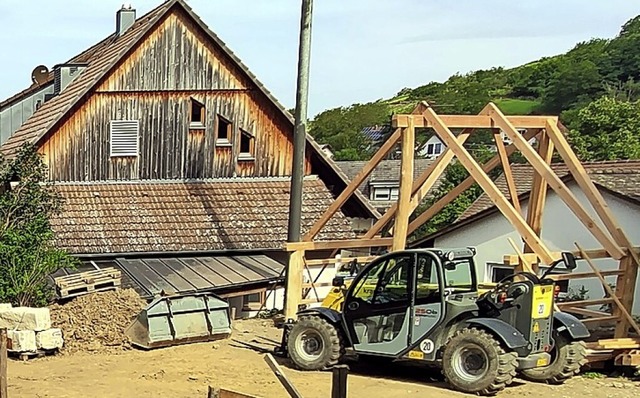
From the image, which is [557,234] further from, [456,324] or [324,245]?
[456,324]

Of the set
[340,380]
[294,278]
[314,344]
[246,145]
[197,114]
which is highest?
[197,114]

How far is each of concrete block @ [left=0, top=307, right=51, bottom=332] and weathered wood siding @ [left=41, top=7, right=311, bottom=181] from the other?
7.94 m

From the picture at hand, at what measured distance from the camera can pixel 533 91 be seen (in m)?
128

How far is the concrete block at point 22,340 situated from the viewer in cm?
1619

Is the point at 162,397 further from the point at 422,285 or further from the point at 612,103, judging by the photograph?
the point at 612,103

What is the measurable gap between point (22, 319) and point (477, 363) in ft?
27.1

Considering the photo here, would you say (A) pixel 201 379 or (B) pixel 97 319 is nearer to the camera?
(A) pixel 201 379

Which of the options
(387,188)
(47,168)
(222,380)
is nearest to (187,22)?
(47,168)

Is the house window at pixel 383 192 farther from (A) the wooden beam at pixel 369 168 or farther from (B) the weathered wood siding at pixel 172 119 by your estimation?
(A) the wooden beam at pixel 369 168

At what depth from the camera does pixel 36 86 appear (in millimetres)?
34094

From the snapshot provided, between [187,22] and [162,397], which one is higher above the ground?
[187,22]

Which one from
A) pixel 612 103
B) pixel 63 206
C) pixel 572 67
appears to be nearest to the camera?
pixel 63 206

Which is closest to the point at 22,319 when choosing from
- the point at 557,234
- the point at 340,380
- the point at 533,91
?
the point at 340,380

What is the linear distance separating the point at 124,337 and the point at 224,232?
6460 millimetres
